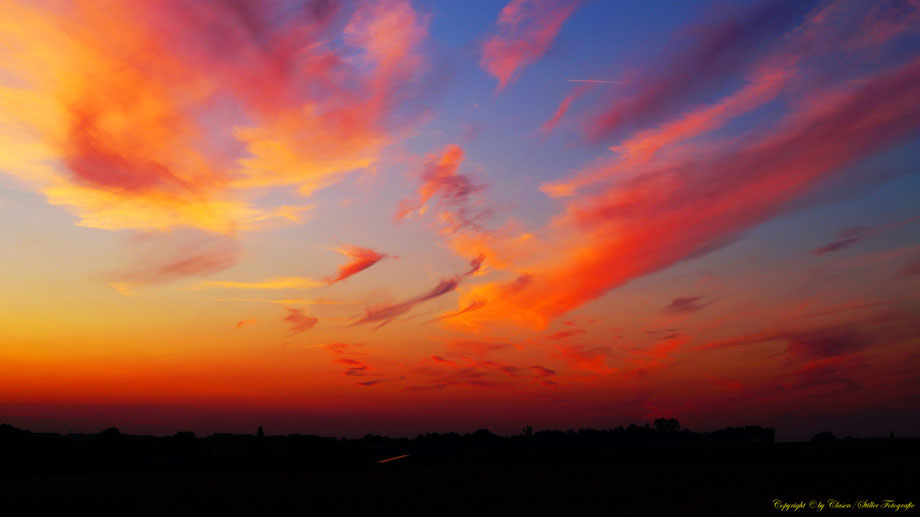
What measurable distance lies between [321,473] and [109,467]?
3906 cm

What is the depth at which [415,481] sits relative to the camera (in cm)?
8825

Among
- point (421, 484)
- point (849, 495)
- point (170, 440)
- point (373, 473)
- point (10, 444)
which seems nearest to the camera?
point (849, 495)

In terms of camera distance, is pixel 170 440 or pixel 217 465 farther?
pixel 170 440

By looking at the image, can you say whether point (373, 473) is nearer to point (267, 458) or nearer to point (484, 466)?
point (484, 466)

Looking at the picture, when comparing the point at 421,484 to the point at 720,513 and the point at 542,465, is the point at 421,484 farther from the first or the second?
the point at 542,465

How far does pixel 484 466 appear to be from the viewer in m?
124

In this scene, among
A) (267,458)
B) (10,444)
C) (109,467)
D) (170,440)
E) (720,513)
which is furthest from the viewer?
(170,440)

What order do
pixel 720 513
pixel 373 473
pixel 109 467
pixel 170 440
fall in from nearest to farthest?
pixel 720 513 < pixel 373 473 < pixel 109 467 < pixel 170 440

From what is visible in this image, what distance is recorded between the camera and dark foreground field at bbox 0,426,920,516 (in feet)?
197

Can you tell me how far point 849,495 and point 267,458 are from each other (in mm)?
104818

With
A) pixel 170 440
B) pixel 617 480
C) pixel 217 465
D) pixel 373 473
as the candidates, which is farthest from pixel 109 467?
pixel 617 480

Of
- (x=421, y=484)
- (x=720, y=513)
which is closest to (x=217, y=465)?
(x=421, y=484)

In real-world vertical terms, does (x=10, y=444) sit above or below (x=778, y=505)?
above

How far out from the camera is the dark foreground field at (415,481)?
197ft
